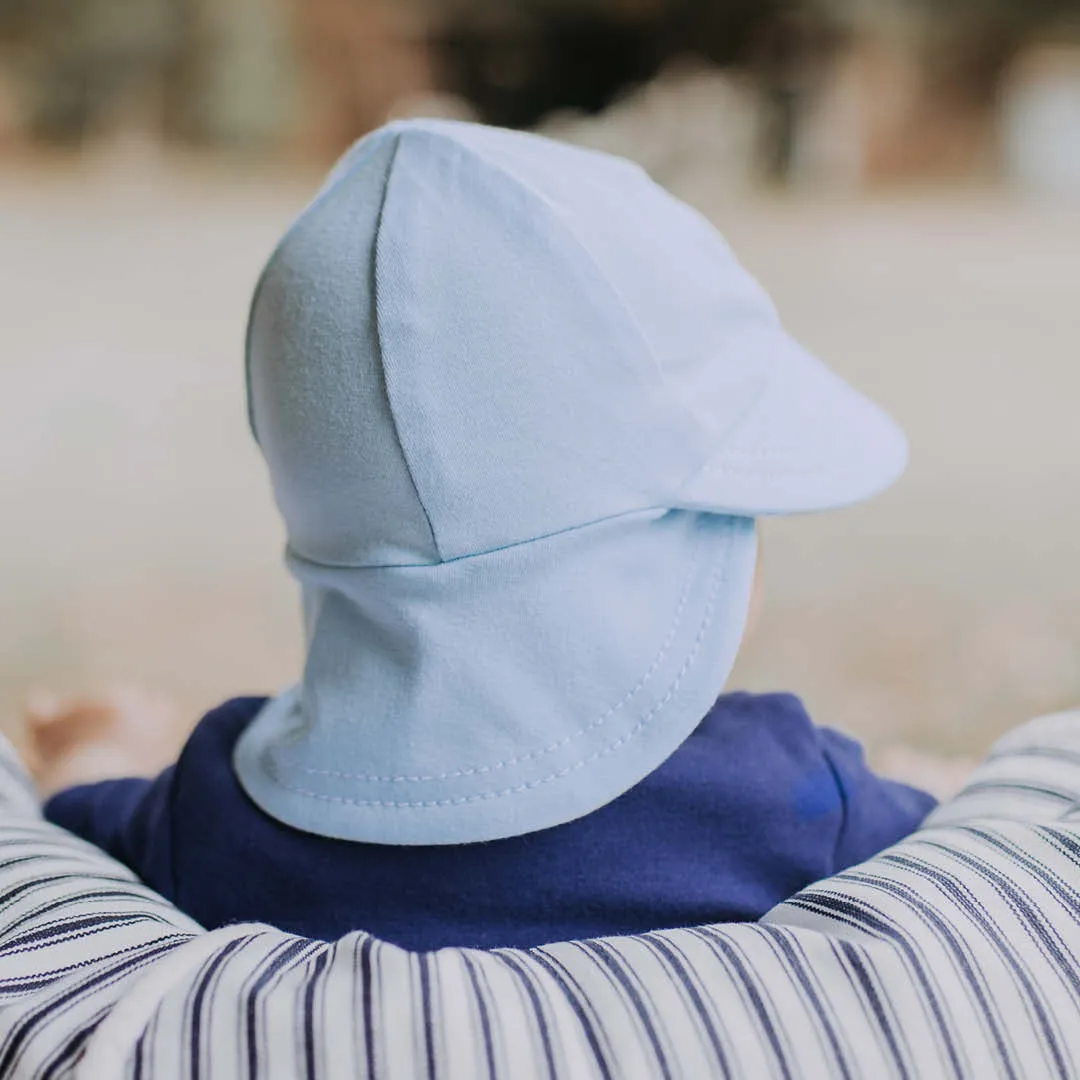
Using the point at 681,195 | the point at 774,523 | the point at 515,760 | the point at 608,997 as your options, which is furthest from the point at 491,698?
the point at 681,195

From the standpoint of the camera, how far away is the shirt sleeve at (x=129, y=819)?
0.53 meters

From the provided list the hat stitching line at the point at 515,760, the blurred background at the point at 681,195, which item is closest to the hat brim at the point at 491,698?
the hat stitching line at the point at 515,760

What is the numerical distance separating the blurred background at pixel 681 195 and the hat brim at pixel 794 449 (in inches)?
17.0

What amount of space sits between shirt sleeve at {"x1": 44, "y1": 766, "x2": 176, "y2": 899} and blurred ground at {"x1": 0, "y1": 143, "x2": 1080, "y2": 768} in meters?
0.39

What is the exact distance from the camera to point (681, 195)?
8.96ft

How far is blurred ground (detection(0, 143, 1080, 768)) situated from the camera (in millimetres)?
1070

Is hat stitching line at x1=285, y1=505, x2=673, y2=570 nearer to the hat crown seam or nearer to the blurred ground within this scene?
the hat crown seam

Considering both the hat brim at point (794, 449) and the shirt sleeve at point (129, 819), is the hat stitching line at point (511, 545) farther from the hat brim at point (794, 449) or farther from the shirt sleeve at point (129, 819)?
the shirt sleeve at point (129, 819)

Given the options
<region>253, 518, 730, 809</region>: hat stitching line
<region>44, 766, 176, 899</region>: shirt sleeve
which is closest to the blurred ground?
<region>44, 766, 176, 899</region>: shirt sleeve

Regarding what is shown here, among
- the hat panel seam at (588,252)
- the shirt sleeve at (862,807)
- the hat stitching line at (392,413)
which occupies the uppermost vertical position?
the hat panel seam at (588,252)

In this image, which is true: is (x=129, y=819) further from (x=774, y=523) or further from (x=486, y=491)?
(x=774, y=523)

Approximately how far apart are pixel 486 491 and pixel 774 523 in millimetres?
857

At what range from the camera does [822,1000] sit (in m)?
0.37

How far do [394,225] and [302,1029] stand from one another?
0.28 metres
